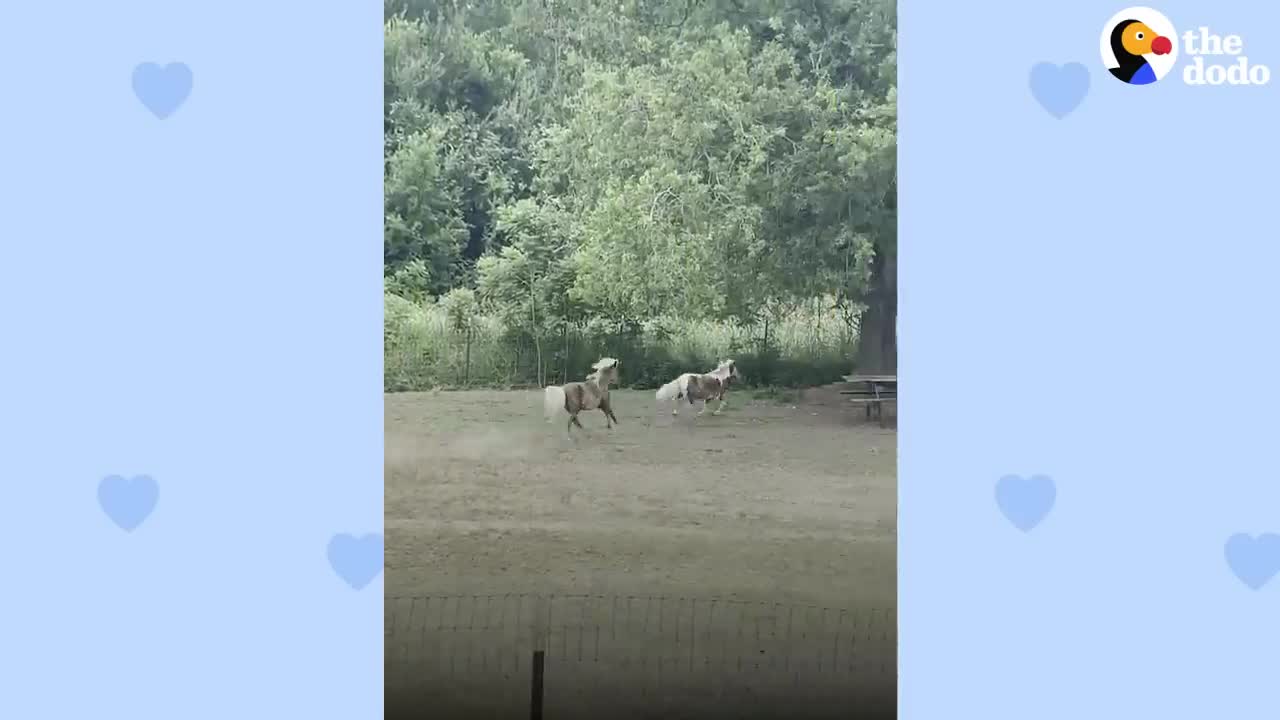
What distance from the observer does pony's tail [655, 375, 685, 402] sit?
4.25m

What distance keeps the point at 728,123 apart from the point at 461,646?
83.1 inches

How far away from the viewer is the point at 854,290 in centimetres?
425
